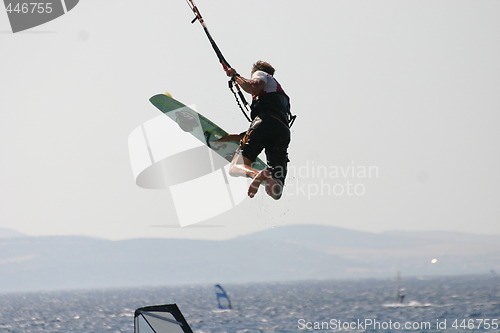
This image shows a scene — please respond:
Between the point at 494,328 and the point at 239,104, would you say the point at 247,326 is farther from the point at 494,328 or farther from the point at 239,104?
the point at 239,104

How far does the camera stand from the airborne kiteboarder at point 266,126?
1155cm

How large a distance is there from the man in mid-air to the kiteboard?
2.67m

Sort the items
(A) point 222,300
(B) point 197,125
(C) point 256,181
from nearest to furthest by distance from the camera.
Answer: (C) point 256,181 < (B) point 197,125 < (A) point 222,300

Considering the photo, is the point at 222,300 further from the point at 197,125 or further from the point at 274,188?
the point at 274,188

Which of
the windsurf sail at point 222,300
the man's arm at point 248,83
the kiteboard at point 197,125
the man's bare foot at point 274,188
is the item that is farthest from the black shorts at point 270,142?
the windsurf sail at point 222,300

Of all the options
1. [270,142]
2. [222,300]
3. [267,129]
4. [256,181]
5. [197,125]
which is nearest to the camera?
[256,181]

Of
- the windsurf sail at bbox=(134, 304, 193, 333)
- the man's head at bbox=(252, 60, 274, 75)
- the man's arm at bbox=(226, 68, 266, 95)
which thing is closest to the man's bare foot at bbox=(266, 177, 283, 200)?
the man's arm at bbox=(226, 68, 266, 95)

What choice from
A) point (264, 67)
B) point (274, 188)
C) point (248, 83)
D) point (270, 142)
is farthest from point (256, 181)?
point (264, 67)

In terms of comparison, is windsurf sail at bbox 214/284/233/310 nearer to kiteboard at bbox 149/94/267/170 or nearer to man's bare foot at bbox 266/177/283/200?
kiteboard at bbox 149/94/267/170

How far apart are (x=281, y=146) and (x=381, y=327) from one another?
59.2 metres

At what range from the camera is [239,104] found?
1205 cm

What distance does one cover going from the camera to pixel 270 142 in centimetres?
1186

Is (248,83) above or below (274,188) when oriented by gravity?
above

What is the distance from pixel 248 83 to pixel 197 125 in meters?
4.45
